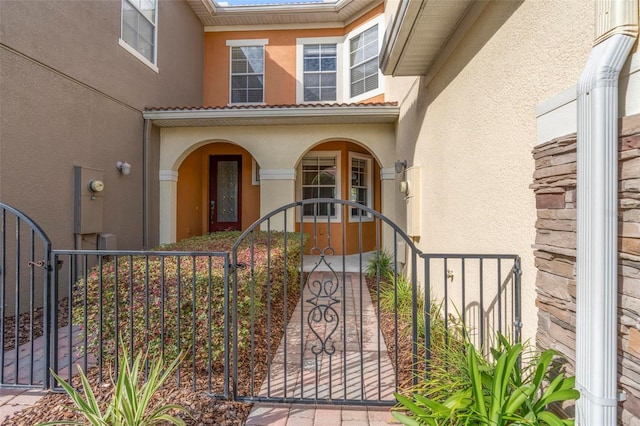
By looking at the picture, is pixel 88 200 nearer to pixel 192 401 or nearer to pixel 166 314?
pixel 166 314

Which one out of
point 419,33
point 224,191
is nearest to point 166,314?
point 419,33

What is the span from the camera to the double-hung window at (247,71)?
10.1 meters

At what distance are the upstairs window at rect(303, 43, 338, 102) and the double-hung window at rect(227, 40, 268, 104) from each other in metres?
1.36

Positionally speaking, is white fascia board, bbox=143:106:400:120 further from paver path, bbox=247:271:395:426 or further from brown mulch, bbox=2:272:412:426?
brown mulch, bbox=2:272:412:426

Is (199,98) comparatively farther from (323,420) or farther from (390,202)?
(323,420)

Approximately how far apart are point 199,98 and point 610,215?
10.3 m

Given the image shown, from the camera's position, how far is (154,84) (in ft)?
24.8

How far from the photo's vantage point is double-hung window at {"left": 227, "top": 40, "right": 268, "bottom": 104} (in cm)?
1014

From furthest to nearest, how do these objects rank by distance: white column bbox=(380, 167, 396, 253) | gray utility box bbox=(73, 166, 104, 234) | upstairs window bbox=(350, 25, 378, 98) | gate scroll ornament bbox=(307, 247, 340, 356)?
upstairs window bbox=(350, 25, 378, 98) < white column bbox=(380, 167, 396, 253) < gray utility box bbox=(73, 166, 104, 234) < gate scroll ornament bbox=(307, 247, 340, 356)

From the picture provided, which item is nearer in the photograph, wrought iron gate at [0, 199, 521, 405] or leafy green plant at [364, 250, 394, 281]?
wrought iron gate at [0, 199, 521, 405]

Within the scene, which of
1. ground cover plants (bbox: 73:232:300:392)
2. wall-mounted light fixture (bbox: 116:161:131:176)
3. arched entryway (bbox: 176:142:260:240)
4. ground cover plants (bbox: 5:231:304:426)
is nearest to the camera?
ground cover plants (bbox: 5:231:304:426)

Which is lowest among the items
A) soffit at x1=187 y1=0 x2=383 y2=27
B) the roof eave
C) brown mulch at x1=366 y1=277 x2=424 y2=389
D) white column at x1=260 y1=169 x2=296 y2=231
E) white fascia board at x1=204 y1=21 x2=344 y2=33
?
brown mulch at x1=366 y1=277 x2=424 y2=389

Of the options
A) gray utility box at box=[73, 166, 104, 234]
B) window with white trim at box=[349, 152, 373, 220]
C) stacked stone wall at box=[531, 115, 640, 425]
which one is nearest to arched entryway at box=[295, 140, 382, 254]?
window with white trim at box=[349, 152, 373, 220]

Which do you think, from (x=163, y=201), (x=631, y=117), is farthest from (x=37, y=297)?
(x=631, y=117)
